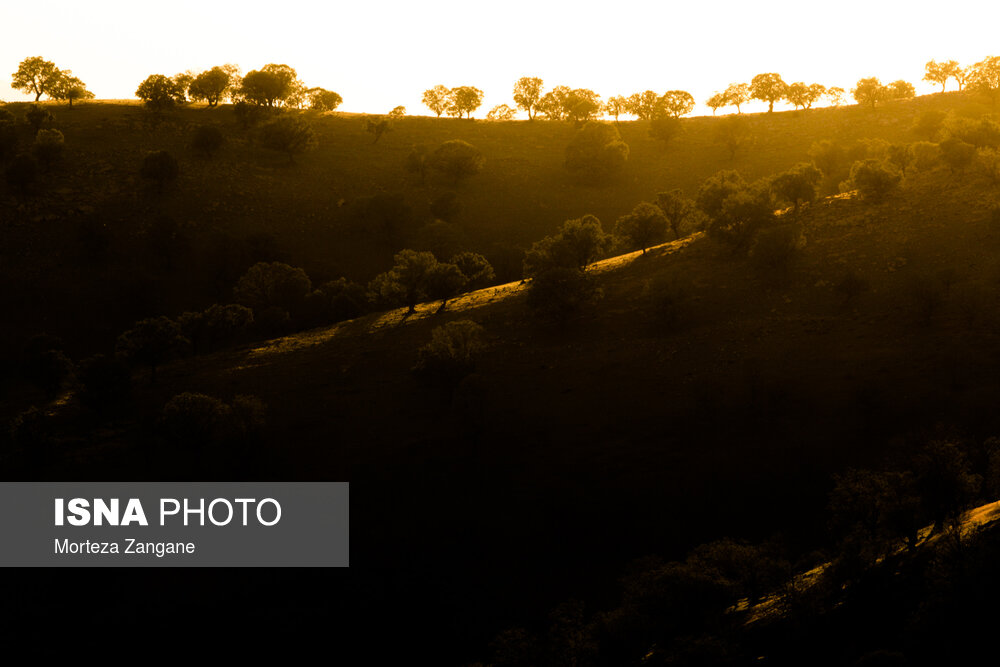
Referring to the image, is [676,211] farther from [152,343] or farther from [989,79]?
[989,79]

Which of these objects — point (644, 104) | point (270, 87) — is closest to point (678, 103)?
point (644, 104)

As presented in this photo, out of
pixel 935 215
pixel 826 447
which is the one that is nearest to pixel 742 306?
pixel 826 447

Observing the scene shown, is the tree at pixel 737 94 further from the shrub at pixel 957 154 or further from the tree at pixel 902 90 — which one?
the shrub at pixel 957 154

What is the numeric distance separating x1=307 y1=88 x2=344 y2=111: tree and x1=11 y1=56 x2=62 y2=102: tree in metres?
49.8

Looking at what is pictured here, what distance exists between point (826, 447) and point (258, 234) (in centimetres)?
8868

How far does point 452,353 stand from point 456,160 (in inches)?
3075

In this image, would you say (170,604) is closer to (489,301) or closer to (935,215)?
(489,301)

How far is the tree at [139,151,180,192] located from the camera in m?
115

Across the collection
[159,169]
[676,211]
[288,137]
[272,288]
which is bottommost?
[272,288]

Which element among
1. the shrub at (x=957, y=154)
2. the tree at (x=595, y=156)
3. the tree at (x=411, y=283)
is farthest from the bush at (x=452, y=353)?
the tree at (x=595, y=156)

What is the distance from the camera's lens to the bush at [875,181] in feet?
272

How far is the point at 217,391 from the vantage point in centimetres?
6350

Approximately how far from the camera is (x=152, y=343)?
68562mm

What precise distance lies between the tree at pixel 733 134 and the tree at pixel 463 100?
178 ft
